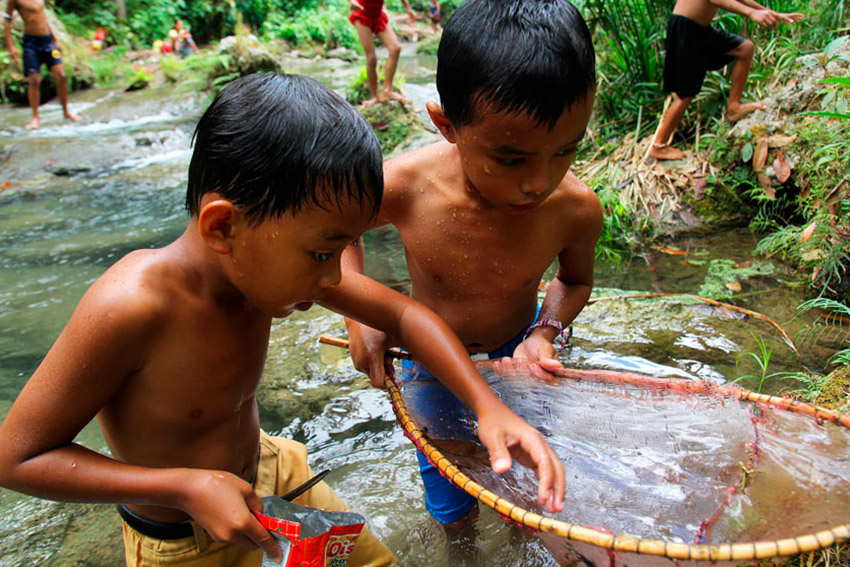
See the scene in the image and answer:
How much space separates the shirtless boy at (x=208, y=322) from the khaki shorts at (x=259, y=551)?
0.04m

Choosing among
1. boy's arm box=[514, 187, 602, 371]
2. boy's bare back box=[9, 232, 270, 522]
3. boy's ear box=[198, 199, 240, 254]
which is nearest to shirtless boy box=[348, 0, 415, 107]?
boy's arm box=[514, 187, 602, 371]

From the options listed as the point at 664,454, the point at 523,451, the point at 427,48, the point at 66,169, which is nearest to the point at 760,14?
the point at 664,454

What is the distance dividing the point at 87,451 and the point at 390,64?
20.0 feet

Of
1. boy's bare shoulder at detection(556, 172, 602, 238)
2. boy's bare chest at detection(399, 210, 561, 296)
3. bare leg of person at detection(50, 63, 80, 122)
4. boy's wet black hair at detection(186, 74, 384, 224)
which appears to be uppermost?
boy's wet black hair at detection(186, 74, 384, 224)

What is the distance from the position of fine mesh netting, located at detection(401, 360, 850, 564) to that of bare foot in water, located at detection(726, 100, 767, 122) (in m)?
3.87

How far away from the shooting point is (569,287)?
85.8 inches

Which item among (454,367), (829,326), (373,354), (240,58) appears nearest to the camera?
(454,367)

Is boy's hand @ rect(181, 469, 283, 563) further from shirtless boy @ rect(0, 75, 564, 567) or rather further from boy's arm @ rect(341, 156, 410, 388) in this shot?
boy's arm @ rect(341, 156, 410, 388)

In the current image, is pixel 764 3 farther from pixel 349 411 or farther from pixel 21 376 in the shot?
pixel 21 376

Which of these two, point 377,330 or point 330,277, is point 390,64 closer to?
point 377,330

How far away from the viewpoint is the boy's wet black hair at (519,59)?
146 cm

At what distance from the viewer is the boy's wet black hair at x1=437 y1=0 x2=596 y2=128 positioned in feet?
4.80

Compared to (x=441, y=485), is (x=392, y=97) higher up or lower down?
lower down

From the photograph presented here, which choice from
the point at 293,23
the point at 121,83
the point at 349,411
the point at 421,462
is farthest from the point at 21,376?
the point at 293,23
